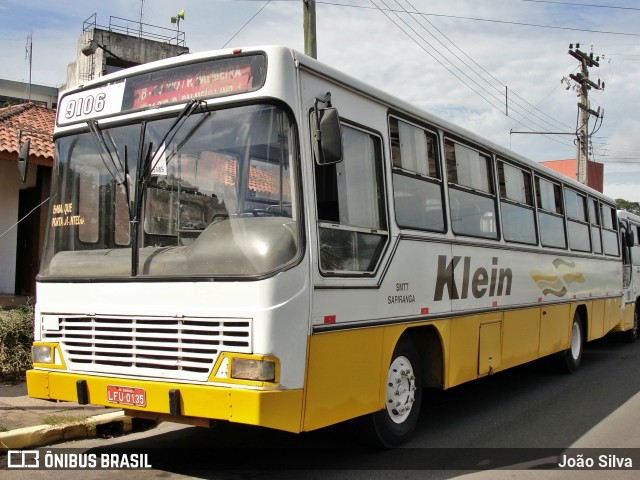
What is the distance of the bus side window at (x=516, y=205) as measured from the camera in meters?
8.09

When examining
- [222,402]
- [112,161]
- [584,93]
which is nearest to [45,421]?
[112,161]

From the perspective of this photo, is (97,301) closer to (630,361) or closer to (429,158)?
(429,158)

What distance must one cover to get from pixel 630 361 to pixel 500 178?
602 cm

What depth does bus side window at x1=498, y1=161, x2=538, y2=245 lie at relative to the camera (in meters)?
8.09

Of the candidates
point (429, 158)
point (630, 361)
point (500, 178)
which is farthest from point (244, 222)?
point (630, 361)

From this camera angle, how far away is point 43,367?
16.9ft

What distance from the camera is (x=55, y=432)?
605 cm

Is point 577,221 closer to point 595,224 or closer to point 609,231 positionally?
point 595,224

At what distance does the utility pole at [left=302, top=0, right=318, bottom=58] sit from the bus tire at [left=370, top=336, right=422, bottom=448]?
6.35 m

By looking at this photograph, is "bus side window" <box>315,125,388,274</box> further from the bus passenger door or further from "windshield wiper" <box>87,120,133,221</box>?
the bus passenger door

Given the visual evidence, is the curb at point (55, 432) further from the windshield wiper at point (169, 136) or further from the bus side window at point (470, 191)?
the bus side window at point (470, 191)

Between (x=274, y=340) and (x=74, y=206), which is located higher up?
(x=74, y=206)

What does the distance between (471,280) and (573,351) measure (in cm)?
467

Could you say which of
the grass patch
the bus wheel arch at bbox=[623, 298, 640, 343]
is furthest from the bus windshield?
the bus wheel arch at bbox=[623, 298, 640, 343]
